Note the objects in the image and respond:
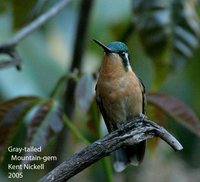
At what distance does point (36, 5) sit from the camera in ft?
10.5

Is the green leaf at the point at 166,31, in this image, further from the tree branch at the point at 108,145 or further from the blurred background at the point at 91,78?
the tree branch at the point at 108,145

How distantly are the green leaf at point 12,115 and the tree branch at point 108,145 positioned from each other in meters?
0.57

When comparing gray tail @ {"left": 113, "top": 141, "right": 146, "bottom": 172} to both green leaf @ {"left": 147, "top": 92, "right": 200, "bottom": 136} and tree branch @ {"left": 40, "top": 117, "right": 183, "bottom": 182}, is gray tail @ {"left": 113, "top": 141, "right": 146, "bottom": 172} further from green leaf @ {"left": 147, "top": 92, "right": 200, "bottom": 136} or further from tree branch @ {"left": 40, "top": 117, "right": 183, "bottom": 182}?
tree branch @ {"left": 40, "top": 117, "right": 183, "bottom": 182}

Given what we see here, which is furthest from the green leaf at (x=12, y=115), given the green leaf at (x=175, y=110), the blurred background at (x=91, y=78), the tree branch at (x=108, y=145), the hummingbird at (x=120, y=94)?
the tree branch at (x=108, y=145)

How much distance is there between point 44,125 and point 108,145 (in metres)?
0.58

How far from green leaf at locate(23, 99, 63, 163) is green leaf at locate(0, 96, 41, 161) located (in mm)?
45

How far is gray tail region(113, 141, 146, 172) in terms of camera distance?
8.34 feet

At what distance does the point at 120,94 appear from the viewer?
241 cm

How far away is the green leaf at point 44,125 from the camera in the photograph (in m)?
2.53

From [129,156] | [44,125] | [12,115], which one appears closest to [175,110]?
[129,156]

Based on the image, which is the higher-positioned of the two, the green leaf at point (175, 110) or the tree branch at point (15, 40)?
the tree branch at point (15, 40)

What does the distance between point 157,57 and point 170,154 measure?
145cm

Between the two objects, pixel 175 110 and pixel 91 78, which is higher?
pixel 91 78

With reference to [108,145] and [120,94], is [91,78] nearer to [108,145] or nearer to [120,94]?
[120,94]
